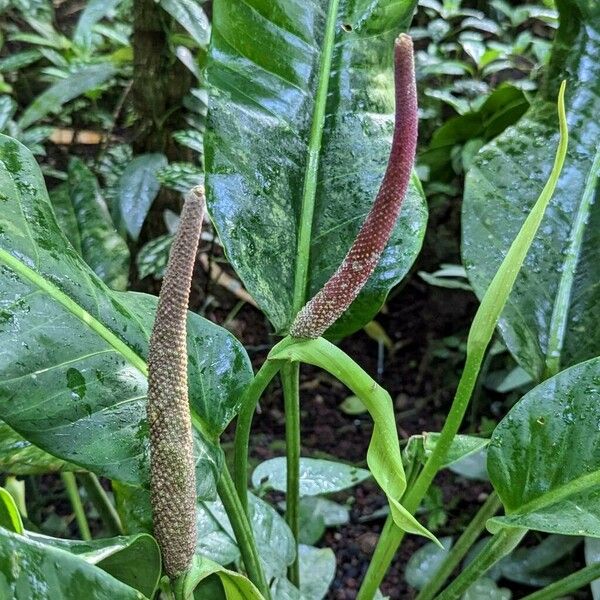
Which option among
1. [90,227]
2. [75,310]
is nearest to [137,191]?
[90,227]

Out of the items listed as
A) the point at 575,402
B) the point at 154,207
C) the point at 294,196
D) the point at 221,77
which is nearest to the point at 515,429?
the point at 575,402

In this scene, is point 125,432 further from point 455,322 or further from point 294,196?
point 455,322

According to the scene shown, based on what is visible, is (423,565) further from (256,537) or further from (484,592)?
(256,537)

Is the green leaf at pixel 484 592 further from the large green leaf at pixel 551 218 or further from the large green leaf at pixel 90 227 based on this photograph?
the large green leaf at pixel 90 227

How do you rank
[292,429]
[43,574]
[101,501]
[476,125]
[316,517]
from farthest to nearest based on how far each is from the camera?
1. [476,125]
2. [316,517]
3. [101,501]
4. [292,429]
5. [43,574]

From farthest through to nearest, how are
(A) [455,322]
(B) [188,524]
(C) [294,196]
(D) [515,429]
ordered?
(A) [455,322] → (C) [294,196] → (D) [515,429] → (B) [188,524]

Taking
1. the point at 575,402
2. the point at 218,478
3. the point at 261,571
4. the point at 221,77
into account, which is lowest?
the point at 261,571
